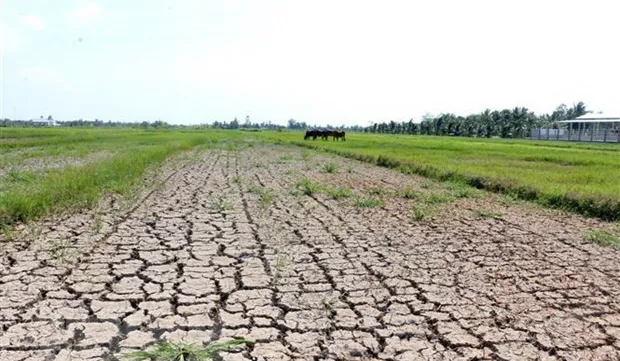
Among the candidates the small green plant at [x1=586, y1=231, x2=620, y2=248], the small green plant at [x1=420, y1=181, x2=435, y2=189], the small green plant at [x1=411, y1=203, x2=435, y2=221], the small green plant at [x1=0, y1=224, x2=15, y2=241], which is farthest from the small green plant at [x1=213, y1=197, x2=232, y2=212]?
the small green plant at [x1=586, y1=231, x2=620, y2=248]

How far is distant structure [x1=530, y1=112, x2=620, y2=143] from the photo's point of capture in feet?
152

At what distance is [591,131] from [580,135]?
1.36 metres

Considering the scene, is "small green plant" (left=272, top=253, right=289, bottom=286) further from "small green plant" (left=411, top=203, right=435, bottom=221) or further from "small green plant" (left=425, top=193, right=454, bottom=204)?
"small green plant" (left=425, top=193, right=454, bottom=204)

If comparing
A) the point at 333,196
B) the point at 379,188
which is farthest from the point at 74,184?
the point at 379,188

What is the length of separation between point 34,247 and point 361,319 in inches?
150

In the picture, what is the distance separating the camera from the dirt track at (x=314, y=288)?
3.06 metres

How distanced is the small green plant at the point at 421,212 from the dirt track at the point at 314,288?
0.27m

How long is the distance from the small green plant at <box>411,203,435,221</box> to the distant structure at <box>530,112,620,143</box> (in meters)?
45.5

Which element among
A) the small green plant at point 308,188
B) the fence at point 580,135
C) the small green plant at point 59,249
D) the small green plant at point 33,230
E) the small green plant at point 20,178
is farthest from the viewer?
the fence at point 580,135

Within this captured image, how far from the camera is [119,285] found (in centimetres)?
401

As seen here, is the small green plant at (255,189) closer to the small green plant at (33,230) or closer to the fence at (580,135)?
the small green plant at (33,230)

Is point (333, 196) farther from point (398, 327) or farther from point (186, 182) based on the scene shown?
point (398, 327)

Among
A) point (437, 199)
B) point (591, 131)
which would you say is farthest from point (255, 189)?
point (591, 131)

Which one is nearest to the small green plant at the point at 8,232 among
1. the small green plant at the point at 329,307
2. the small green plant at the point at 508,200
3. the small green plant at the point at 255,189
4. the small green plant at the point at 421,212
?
the small green plant at the point at 329,307
